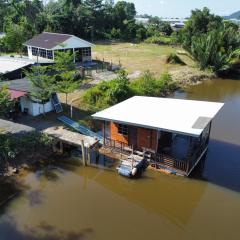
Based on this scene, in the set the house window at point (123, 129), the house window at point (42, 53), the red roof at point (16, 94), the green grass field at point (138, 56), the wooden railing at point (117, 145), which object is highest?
the red roof at point (16, 94)

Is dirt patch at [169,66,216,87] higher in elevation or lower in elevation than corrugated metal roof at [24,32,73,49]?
lower

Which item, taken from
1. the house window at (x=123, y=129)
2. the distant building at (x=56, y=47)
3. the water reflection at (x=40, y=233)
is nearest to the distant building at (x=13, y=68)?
the distant building at (x=56, y=47)

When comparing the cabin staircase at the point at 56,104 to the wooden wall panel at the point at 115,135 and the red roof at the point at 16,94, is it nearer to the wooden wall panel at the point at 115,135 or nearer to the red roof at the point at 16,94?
the red roof at the point at 16,94

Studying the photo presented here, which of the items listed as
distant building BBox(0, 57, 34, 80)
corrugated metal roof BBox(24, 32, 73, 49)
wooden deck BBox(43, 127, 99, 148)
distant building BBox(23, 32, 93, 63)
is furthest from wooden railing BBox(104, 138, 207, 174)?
corrugated metal roof BBox(24, 32, 73, 49)

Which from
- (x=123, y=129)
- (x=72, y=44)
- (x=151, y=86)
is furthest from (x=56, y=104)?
(x=72, y=44)

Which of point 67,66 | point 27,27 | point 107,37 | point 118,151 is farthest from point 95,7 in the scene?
point 118,151

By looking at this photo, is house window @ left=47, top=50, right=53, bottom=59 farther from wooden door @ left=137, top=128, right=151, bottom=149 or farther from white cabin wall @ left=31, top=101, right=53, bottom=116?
wooden door @ left=137, top=128, right=151, bottom=149
